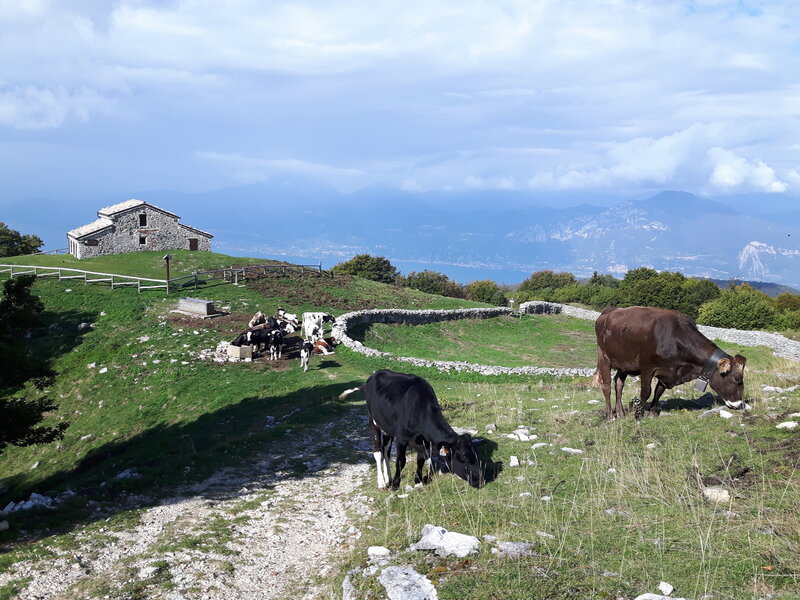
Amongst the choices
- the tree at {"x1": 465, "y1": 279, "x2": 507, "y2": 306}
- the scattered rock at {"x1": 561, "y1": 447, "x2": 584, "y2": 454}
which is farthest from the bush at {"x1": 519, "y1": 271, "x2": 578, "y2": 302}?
the scattered rock at {"x1": 561, "y1": 447, "x2": 584, "y2": 454}

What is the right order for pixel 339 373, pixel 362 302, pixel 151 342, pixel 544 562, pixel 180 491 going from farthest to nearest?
pixel 362 302
pixel 151 342
pixel 339 373
pixel 180 491
pixel 544 562

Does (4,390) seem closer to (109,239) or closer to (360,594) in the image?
(360,594)

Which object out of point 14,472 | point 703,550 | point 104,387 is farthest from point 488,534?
point 104,387

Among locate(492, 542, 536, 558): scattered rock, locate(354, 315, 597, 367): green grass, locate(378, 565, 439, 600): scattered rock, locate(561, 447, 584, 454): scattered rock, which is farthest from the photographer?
locate(354, 315, 597, 367): green grass

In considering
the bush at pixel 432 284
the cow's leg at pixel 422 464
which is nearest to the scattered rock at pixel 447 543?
the cow's leg at pixel 422 464

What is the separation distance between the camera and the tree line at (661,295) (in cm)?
6744

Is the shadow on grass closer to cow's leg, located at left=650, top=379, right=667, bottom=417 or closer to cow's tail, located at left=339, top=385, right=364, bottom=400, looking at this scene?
cow's tail, located at left=339, top=385, right=364, bottom=400

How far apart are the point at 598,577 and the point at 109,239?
62.4m

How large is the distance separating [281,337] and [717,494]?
923 inches

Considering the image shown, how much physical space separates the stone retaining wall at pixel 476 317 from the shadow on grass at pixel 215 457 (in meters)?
7.72

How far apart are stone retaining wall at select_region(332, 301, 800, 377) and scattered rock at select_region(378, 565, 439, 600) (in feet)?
66.7

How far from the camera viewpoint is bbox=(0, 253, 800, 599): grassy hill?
7.17m

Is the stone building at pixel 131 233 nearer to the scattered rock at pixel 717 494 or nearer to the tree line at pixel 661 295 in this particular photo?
the tree line at pixel 661 295

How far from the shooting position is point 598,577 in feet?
22.7
